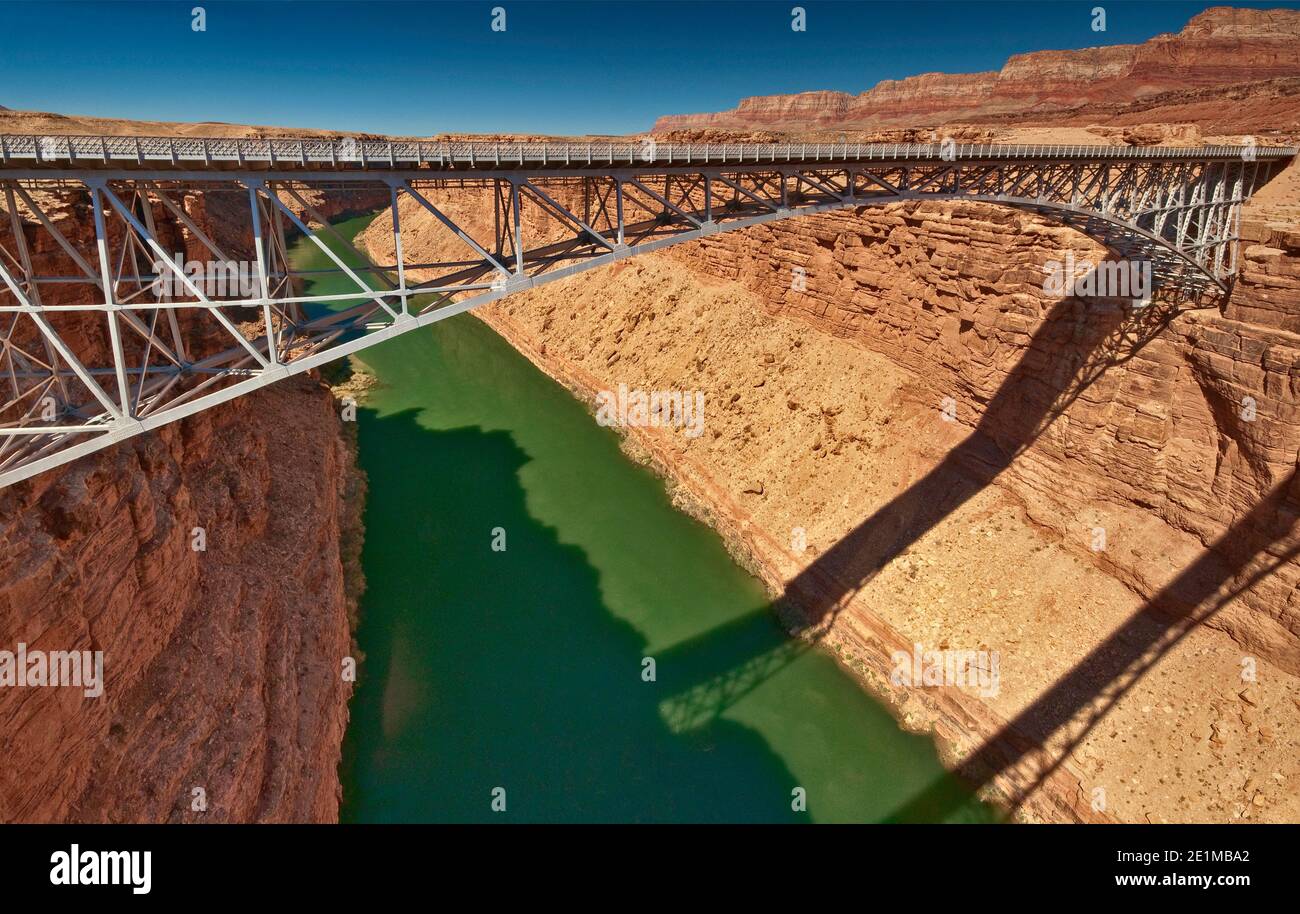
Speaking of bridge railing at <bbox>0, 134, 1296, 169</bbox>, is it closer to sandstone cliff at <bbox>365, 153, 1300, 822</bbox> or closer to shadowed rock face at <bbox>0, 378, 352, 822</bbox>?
shadowed rock face at <bbox>0, 378, 352, 822</bbox>

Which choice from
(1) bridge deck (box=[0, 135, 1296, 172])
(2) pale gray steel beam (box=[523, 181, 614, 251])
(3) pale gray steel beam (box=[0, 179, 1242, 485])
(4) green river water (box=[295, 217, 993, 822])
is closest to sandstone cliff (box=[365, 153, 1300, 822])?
(4) green river water (box=[295, 217, 993, 822])

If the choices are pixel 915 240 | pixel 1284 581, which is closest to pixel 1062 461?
pixel 1284 581

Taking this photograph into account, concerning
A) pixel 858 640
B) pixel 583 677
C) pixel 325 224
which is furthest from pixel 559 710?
pixel 325 224

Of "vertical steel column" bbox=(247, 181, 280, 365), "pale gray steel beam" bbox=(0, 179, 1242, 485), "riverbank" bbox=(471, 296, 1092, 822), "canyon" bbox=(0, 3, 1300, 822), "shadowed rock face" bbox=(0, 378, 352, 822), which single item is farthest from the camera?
"riverbank" bbox=(471, 296, 1092, 822)

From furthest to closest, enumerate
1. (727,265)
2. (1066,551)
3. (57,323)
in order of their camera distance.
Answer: (727,265), (1066,551), (57,323)

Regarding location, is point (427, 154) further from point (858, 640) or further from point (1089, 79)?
point (1089, 79)

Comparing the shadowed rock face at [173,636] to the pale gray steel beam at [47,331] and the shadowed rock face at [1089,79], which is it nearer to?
the pale gray steel beam at [47,331]
